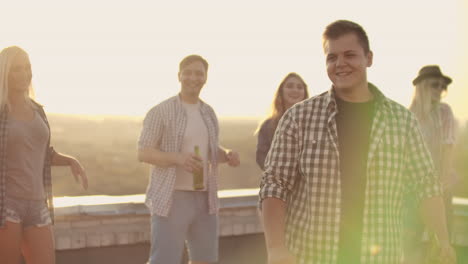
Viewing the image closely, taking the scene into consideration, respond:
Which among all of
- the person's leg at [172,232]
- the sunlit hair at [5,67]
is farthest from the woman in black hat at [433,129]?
the sunlit hair at [5,67]

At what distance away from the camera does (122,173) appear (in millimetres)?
70250

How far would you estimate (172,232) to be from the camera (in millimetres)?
6180

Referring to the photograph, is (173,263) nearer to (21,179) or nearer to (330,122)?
(21,179)

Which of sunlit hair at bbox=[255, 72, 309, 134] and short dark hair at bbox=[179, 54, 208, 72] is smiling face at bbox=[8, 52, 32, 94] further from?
sunlit hair at bbox=[255, 72, 309, 134]

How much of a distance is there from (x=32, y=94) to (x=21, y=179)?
2.08ft

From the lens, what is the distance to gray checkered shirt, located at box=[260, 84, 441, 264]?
3635 mm

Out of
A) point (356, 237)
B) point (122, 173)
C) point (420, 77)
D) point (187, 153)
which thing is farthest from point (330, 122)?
point (122, 173)

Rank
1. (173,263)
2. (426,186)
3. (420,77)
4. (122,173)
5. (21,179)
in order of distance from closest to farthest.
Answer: (426,186)
(21,179)
(173,263)
(420,77)
(122,173)

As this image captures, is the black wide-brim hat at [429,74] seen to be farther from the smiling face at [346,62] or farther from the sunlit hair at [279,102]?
the smiling face at [346,62]

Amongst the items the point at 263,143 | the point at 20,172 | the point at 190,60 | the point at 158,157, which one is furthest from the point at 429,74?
the point at 20,172

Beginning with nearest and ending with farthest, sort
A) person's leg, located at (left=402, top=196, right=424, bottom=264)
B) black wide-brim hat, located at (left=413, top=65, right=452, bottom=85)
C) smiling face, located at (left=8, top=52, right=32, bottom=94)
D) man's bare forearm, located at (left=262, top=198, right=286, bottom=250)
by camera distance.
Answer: man's bare forearm, located at (left=262, top=198, right=286, bottom=250) < smiling face, located at (left=8, top=52, right=32, bottom=94) < person's leg, located at (left=402, top=196, right=424, bottom=264) < black wide-brim hat, located at (left=413, top=65, right=452, bottom=85)

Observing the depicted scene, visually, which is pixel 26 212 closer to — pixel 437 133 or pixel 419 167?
pixel 419 167

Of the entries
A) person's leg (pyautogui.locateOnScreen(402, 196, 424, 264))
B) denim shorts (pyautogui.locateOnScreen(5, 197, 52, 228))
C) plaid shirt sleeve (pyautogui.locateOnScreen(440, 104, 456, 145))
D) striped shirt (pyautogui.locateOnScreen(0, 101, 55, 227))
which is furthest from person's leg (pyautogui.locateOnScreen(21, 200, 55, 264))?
plaid shirt sleeve (pyautogui.locateOnScreen(440, 104, 456, 145))

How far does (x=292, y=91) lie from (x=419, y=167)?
313 centimetres
